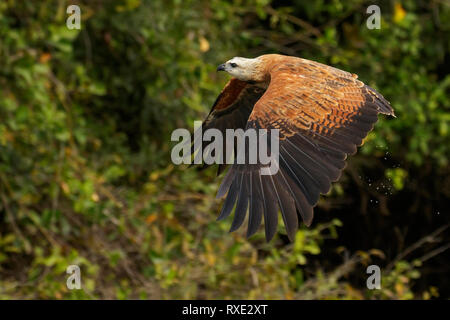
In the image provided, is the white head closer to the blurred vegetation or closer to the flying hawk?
the flying hawk

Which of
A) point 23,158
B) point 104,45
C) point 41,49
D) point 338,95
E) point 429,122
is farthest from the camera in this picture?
point 429,122

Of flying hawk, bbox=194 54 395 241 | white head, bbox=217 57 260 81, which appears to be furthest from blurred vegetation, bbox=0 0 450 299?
flying hawk, bbox=194 54 395 241

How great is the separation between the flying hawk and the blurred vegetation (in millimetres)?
1662

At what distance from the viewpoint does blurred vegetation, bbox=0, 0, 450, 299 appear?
20.6 ft

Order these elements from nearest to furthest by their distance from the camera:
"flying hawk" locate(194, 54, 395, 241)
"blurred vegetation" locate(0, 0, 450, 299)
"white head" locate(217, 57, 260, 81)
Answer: "flying hawk" locate(194, 54, 395, 241), "white head" locate(217, 57, 260, 81), "blurred vegetation" locate(0, 0, 450, 299)

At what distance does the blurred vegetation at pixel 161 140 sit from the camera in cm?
629

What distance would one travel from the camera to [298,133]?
15.4ft

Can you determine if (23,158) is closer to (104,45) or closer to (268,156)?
(104,45)

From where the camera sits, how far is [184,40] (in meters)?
7.16

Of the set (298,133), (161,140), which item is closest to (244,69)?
(298,133)

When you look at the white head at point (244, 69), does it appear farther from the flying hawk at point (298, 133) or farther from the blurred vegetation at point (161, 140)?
the blurred vegetation at point (161, 140)

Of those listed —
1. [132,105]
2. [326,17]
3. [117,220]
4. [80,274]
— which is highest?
[326,17]

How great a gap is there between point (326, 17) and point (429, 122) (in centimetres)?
150

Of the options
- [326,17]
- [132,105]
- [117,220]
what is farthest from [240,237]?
[326,17]
